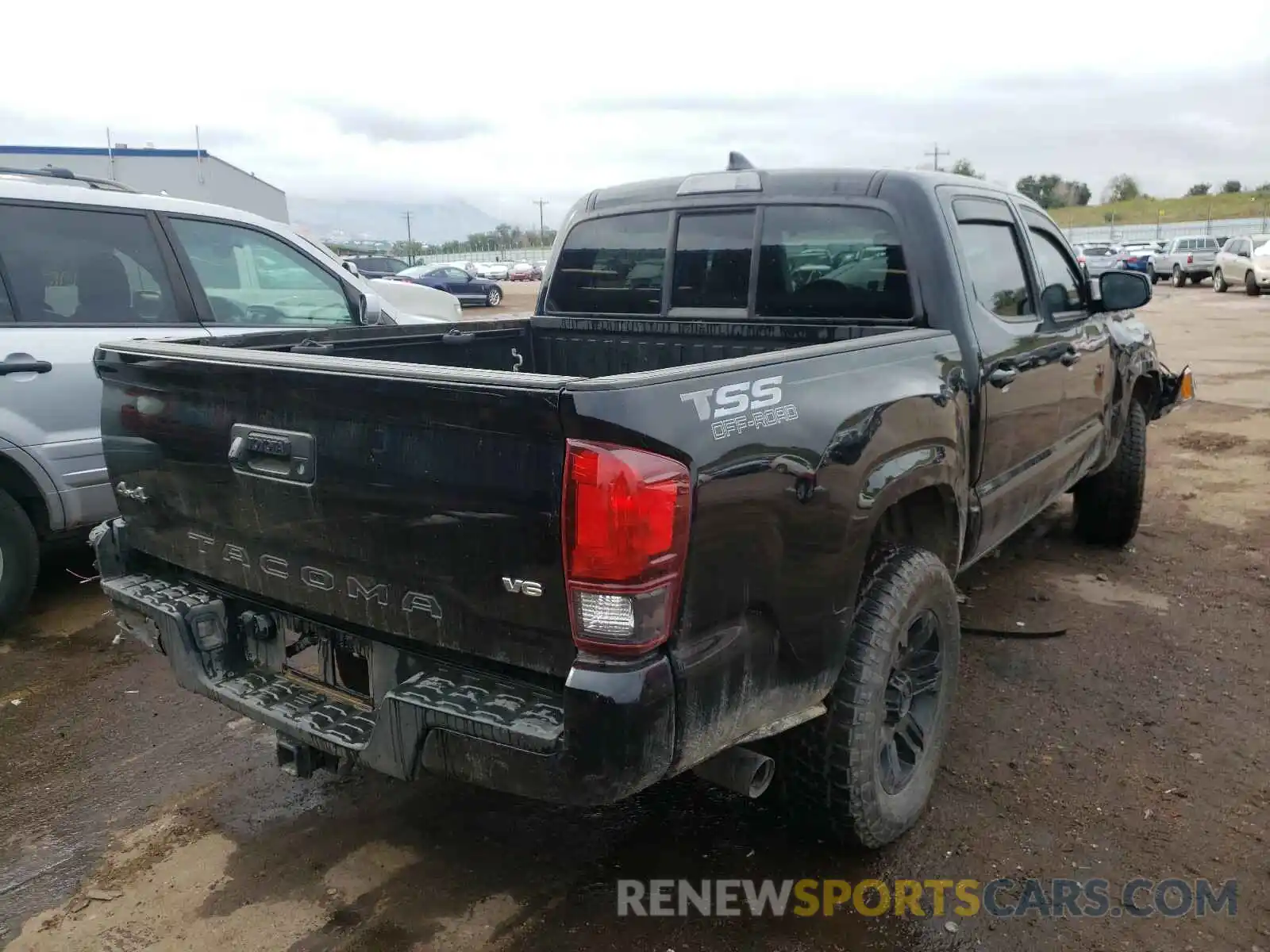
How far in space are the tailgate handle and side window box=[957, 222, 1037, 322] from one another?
7.79 feet

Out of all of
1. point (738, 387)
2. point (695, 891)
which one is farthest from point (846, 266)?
point (695, 891)

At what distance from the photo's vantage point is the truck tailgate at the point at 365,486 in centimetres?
211

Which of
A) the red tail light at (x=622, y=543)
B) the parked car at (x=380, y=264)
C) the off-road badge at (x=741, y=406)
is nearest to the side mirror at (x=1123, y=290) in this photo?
the off-road badge at (x=741, y=406)

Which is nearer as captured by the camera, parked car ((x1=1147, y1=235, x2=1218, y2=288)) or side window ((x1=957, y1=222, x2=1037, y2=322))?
side window ((x1=957, y1=222, x2=1037, y2=322))

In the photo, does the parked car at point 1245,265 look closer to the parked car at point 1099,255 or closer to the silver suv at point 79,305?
the parked car at point 1099,255

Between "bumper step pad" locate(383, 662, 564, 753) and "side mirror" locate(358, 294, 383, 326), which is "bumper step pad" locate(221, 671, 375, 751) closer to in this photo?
"bumper step pad" locate(383, 662, 564, 753)

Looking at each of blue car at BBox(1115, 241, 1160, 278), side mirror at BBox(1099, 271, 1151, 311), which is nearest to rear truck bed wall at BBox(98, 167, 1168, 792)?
side mirror at BBox(1099, 271, 1151, 311)

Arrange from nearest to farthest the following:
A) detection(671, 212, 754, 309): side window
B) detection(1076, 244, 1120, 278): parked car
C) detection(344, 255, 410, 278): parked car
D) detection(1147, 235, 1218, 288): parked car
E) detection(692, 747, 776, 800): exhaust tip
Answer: detection(692, 747, 776, 800): exhaust tip, detection(671, 212, 754, 309): side window, detection(344, 255, 410, 278): parked car, detection(1147, 235, 1218, 288): parked car, detection(1076, 244, 1120, 278): parked car

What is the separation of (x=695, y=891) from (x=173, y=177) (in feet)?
90.0

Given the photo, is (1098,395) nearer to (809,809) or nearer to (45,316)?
(809,809)

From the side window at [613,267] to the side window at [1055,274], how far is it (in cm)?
162

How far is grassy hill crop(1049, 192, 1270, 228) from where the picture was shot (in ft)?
248

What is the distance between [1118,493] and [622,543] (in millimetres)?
4535

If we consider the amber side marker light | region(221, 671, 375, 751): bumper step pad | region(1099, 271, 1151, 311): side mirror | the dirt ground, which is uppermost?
region(1099, 271, 1151, 311): side mirror
